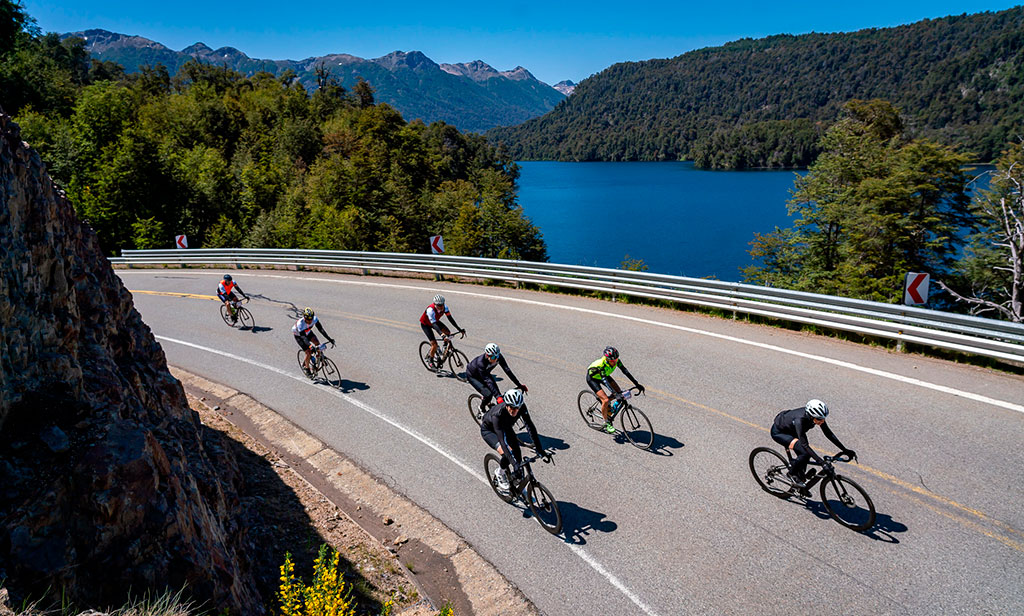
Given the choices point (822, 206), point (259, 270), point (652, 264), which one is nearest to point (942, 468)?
point (822, 206)

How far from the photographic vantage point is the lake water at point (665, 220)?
58844mm

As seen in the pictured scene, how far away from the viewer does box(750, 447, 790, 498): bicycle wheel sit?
7715 millimetres

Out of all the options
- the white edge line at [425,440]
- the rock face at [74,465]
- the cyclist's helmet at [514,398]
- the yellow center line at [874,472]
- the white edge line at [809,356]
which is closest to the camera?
the rock face at [74,465]

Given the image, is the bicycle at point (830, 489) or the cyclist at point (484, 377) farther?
the cyclist at point (484, 377)

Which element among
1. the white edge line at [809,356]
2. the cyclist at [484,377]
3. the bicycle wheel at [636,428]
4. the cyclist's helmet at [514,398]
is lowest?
the bicycle wheel at [636,428]

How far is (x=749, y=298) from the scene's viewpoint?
14.4 meters

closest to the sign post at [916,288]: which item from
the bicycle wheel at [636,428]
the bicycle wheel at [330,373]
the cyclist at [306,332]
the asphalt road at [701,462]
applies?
the asphalt road at [701,462]

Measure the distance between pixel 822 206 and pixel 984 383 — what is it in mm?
23667

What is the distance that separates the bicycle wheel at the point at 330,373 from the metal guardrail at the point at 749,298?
8.24 m

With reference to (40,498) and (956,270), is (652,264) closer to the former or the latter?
(956,270)

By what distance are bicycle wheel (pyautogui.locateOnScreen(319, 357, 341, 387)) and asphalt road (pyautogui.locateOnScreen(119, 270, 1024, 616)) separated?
0.89 ft

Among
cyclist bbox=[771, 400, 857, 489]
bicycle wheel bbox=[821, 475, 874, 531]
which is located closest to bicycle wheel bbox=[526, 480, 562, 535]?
cyclist bbox=[771, 400, 857, 489]

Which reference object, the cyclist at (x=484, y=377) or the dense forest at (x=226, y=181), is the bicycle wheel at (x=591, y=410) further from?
the dense forest at (x=226, y=181)

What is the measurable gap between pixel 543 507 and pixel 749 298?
30.6 ft
